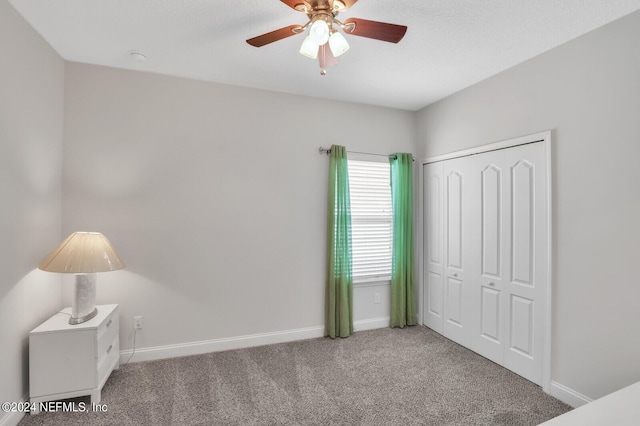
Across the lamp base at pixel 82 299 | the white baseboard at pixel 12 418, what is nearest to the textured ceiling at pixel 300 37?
the lamp base at pixel 82 299

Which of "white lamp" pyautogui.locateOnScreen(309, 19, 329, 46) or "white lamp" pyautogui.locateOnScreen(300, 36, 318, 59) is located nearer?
"white lamp" pyautogui.locateOnScreen(309, 19, 329, 46)

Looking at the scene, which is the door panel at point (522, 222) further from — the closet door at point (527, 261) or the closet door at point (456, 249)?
the closet door at point (456, 249)

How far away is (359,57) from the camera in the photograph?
8.82ft

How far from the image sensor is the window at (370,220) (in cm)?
378

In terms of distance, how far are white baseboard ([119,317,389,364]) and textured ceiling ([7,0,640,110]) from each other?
2622mm

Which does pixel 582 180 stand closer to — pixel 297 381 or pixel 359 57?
pixel 359 57

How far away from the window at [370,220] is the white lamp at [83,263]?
242cm

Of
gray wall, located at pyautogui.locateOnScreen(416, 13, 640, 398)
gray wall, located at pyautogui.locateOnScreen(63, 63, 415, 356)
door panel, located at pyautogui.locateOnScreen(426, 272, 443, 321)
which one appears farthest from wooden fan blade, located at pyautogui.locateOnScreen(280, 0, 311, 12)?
door panel, located at pyautogui.locateOnScreen(426, 272, 443, 321)

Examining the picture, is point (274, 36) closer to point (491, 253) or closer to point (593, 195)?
point (593, 195)

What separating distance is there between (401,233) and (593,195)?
1.93m

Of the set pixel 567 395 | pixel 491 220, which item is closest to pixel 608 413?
pixel 567 395

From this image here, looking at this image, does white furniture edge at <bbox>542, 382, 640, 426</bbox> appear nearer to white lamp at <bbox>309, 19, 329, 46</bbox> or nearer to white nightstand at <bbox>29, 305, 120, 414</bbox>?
white lamp at <bbox>309, 19, 329, 46</bbox>

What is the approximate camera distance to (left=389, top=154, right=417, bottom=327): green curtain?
3.90 meters

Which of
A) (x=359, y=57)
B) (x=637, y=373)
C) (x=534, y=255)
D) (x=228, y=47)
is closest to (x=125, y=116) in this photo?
(x=228, y=47)
